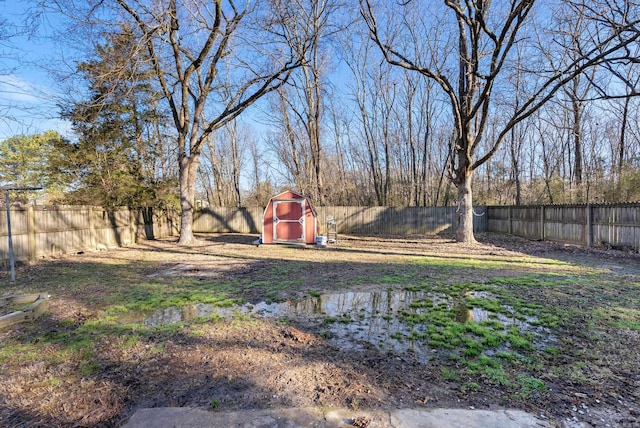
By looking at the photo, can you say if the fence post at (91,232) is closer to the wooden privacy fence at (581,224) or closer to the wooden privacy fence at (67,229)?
the wooden privacy fence at (67,229)

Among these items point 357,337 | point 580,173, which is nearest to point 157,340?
point 357,337

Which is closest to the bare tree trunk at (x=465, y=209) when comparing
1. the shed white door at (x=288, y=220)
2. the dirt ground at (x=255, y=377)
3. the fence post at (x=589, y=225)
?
the fence post at (x=589, y=225)

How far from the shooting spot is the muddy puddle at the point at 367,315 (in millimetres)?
3487

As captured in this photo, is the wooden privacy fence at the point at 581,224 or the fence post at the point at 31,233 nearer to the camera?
the fence post at the point at 31,233

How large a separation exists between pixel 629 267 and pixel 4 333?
11432 mm

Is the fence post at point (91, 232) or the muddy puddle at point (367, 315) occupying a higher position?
the fence post at point (91, 232)

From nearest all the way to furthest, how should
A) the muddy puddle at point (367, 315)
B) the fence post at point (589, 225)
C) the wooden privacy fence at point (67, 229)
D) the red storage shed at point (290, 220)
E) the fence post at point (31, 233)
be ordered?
the muddy puddle at point (367, 315) < the wooden privacy fence at point (67, 229) < the fence post at point (31, 233) < the fence post at point (589, 225) < the red storage shed at point (290, 220)

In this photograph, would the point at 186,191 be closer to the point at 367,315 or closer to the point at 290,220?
the point at 290,220

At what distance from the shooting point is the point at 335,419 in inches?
83.5

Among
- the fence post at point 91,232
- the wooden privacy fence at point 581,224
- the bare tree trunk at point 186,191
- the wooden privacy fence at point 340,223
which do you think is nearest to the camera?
the wooden privacy fence at point 340,223

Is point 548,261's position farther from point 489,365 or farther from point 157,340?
point 157,340

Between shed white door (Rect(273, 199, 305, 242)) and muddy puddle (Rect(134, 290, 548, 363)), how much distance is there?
310 inches

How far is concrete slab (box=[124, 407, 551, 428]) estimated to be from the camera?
6.80 ft

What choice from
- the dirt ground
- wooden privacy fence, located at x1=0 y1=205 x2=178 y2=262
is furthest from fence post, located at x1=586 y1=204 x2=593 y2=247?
wooden privacy fence, located at x1=0 y1=205 x2=178 y2=262
